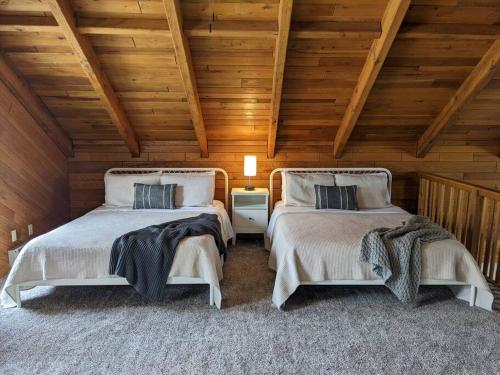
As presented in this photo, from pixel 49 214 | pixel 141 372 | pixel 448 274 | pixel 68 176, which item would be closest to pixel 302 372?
pixel 141 372

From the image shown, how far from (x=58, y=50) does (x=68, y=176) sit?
1.85 metres

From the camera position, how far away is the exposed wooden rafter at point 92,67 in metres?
2.49

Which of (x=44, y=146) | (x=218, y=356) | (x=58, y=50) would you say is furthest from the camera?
(x=44, y=146)

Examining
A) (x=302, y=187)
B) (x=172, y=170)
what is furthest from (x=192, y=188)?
(x=302, y=187)

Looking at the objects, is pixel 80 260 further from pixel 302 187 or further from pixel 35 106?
pixel 302 187

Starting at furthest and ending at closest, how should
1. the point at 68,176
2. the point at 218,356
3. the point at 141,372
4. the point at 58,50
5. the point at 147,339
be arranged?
the point at 68,176 < the point at 58,50 < the point at 147,339 < the point at 218,356 < the point at 141,372

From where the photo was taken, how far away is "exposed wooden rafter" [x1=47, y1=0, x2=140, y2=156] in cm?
249

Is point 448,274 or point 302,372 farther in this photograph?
point 448,274

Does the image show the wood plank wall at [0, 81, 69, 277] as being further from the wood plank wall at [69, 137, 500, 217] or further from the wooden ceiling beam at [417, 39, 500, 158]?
the wooden ceiling beam at [417, 39, 500, 158]

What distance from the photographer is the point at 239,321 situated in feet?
7.88

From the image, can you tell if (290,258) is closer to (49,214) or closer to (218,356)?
(218,356)

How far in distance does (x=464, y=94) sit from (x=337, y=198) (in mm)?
1597

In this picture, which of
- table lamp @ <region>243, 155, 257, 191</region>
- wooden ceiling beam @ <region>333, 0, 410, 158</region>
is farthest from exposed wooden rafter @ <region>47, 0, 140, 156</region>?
wooden ceiling beam @ <region>333, 0, 410, 158</region>

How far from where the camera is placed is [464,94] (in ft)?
11.1
